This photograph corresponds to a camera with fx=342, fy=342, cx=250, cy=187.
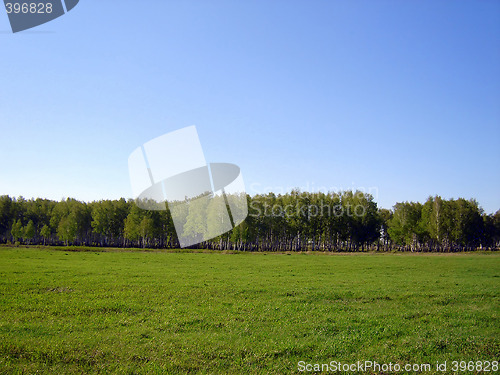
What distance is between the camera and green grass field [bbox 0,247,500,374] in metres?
9.88

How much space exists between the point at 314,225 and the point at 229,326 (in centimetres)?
8551

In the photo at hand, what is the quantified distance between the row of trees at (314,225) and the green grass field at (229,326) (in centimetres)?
6855

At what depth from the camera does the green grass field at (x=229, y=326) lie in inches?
389

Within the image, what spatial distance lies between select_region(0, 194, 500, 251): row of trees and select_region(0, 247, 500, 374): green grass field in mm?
68550

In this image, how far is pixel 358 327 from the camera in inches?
525

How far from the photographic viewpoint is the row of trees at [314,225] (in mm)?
94438

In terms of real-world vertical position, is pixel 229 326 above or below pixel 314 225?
below

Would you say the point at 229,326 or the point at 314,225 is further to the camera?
the point at 314,225

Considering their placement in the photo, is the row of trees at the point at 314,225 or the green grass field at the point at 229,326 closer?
the green grass field at the point at 229,326

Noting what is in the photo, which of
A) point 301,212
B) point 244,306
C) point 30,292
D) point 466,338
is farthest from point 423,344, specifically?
point 301,212

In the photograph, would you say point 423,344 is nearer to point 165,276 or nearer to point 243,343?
point 243,343

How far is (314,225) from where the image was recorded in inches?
3794

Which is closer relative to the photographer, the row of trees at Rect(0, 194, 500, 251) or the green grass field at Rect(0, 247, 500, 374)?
the green grass field at Rect(0, 247, 500, 374)

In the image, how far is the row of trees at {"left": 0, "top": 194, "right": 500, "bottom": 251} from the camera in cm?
9444
